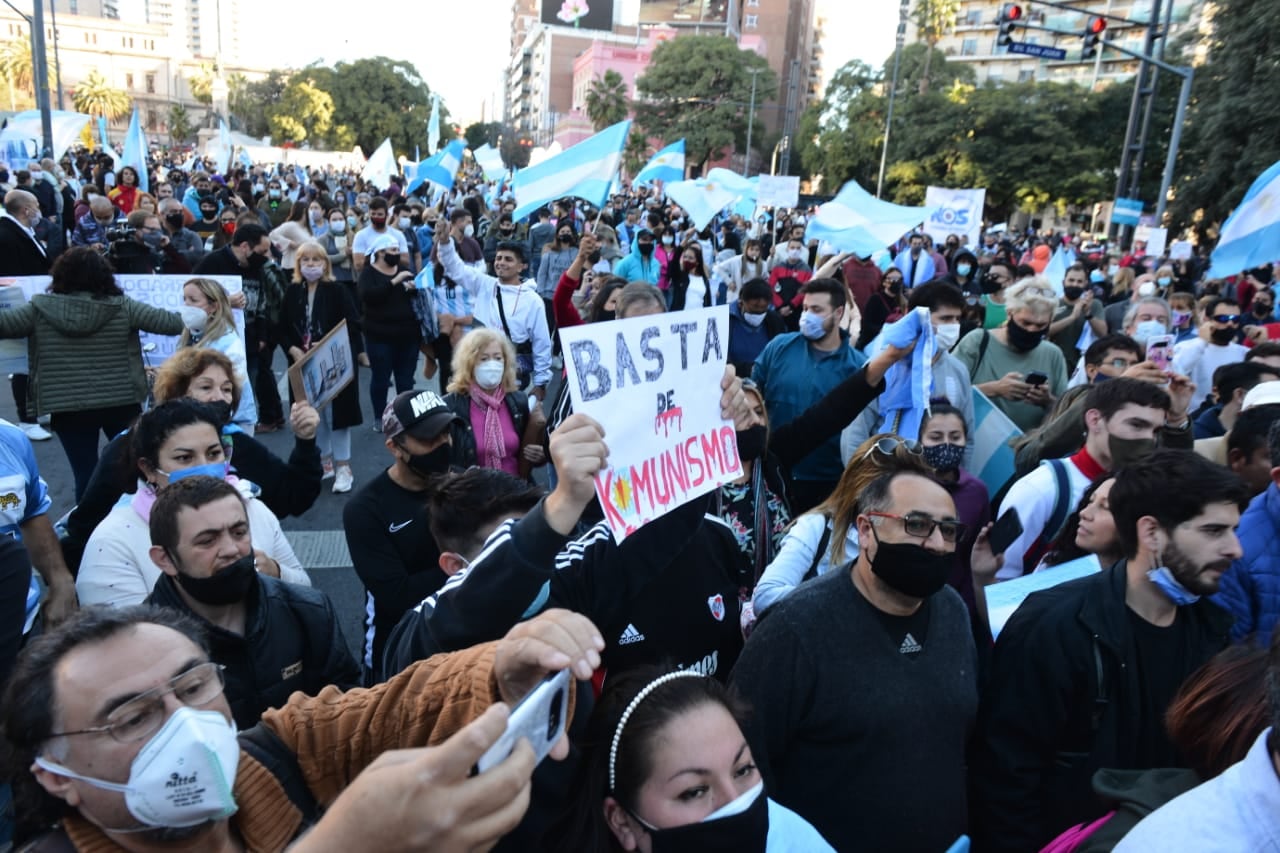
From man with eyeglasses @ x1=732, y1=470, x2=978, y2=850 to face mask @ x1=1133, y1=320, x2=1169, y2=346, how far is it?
14.8 feet

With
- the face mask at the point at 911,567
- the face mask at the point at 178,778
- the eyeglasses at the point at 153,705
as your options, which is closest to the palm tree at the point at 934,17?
the face mask at the point at 911,567

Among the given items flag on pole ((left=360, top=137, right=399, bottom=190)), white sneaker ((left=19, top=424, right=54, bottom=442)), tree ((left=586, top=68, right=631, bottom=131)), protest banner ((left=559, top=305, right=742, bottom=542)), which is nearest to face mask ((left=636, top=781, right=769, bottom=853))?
protest banner ((left=559, top=305, right=742, bottom=542))

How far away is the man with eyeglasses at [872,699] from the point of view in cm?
224

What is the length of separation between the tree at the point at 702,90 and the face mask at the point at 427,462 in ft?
222

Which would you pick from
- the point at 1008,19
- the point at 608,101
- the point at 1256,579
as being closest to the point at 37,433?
the point at 1256,579

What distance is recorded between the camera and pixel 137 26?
131000 millimetres

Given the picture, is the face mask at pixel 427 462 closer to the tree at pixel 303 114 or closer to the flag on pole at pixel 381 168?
the flag on pole at pixel 381 168

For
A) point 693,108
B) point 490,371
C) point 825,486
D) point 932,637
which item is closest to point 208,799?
point 932,637

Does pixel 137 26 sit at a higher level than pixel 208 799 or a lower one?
higher

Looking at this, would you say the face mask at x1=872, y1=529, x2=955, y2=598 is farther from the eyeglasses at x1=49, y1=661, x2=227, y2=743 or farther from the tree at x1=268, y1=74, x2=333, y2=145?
the tree at x1=268, y1=74, x2=333, y2=145

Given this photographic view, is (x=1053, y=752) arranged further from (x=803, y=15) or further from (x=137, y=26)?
(x=137, y=26)

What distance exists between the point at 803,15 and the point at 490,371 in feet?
370

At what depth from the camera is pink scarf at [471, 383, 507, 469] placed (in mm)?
4551

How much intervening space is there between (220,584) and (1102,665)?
7.84ft
